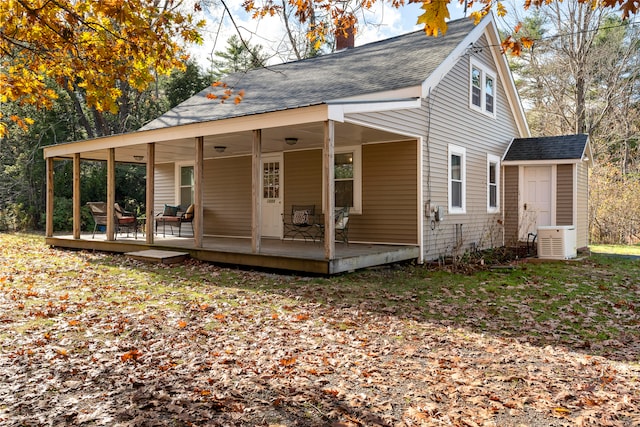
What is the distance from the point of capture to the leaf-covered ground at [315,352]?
312 centimetres

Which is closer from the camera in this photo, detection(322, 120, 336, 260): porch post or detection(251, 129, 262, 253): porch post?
detection(322, 120, 336, 260): porch post

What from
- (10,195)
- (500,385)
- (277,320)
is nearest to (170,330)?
(277,320)

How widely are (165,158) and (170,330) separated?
10327 millimetres

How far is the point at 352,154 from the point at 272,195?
2.83 metres

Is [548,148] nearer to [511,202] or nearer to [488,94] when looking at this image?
[511,202]

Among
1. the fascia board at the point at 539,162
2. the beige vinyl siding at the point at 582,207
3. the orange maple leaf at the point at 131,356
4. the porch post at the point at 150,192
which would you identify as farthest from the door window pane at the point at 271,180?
the orange maple leaf at the point at 131,356

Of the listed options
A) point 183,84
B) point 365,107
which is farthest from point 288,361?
point 183,84

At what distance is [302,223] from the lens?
10539 millimetres

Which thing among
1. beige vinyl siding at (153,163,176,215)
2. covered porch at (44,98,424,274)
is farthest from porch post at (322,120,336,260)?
beige vinyl siding at (153,163,176,215)

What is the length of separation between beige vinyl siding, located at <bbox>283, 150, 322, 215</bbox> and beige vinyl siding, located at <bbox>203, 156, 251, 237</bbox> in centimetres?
141

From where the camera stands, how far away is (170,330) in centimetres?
499

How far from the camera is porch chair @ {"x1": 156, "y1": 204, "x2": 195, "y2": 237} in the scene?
12531mm

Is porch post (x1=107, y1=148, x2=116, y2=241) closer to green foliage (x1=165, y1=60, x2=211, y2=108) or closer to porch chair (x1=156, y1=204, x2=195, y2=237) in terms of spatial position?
porch chair (x1=156, y1=204, x2=195, y2=237)

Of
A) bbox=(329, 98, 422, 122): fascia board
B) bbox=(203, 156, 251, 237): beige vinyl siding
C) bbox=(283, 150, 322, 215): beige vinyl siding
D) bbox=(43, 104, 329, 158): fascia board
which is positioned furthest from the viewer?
bbox=(203, 156, 251, 237): beige vinyl siding
